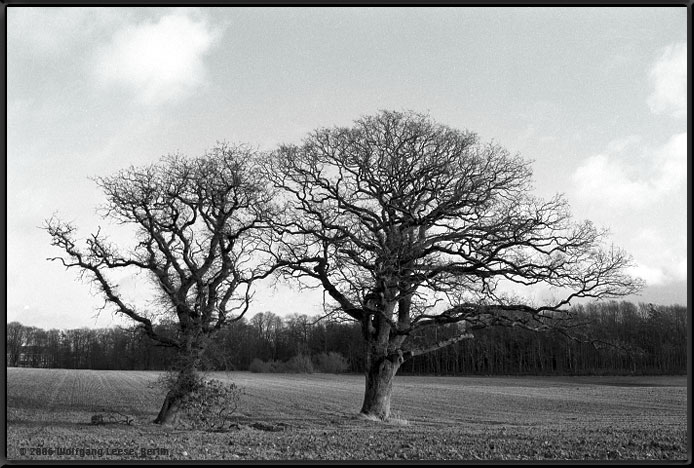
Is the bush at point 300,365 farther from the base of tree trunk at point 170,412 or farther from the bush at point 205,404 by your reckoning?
the bush at point 205,404

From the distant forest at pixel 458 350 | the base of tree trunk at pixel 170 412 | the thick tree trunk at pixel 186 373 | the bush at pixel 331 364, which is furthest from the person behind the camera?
the bush at pixel 331 364

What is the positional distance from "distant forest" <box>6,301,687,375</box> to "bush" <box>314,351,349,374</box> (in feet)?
1.41

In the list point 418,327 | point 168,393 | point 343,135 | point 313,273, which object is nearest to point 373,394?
point 418,327

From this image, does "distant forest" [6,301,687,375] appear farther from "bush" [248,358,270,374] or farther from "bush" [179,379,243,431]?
"bush" [179,379,243,431]

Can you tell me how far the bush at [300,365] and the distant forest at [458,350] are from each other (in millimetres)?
451

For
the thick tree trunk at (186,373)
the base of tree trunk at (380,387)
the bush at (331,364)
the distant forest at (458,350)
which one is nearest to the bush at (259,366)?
the distant forest at (458,350)

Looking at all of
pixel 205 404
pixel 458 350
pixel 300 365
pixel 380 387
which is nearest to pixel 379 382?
pixel 380 387

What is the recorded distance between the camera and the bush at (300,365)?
102812 mm

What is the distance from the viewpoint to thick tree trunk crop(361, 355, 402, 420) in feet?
79.3

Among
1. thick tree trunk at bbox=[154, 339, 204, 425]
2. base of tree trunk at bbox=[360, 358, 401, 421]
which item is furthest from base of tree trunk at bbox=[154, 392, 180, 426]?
base of tree trunk at bbox=[360, 358, 401, 421]

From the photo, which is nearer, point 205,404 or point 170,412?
point 205,404

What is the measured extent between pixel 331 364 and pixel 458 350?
2607cm

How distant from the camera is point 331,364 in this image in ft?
352

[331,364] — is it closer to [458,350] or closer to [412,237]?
[458,350]
